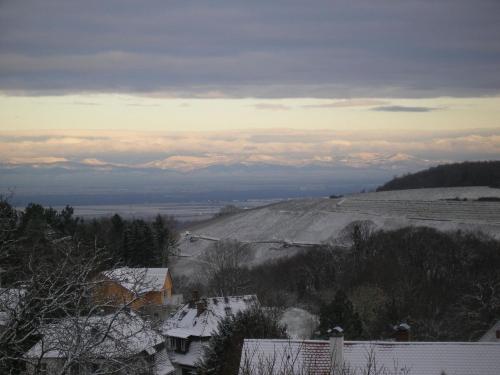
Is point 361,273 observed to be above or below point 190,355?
above

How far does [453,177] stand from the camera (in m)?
133

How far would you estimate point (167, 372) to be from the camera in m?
32.2

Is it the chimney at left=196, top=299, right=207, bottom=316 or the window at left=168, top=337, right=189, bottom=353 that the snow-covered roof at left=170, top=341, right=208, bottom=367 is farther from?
the chimney at left=196, top=299, right=207, bottom=316

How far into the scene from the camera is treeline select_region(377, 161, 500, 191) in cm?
12206

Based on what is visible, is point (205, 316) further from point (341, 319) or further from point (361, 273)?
point (361, 273)

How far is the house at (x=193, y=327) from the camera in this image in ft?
128

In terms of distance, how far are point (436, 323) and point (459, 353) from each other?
2161cm

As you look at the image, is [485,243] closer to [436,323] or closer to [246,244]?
[436,323]

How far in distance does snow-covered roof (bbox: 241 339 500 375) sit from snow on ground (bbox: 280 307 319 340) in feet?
61.2

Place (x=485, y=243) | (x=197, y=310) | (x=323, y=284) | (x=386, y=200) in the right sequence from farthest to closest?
(x=386, y=200) → (x=485, y=243) → (x=323, y=284) → (x=197, y=310)

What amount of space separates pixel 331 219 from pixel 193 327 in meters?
61.2

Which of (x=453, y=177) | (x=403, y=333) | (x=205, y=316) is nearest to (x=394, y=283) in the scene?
(x=205, y=316)

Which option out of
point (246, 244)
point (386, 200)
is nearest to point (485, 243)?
point (246, 244)

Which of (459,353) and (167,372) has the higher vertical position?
(459,353)
